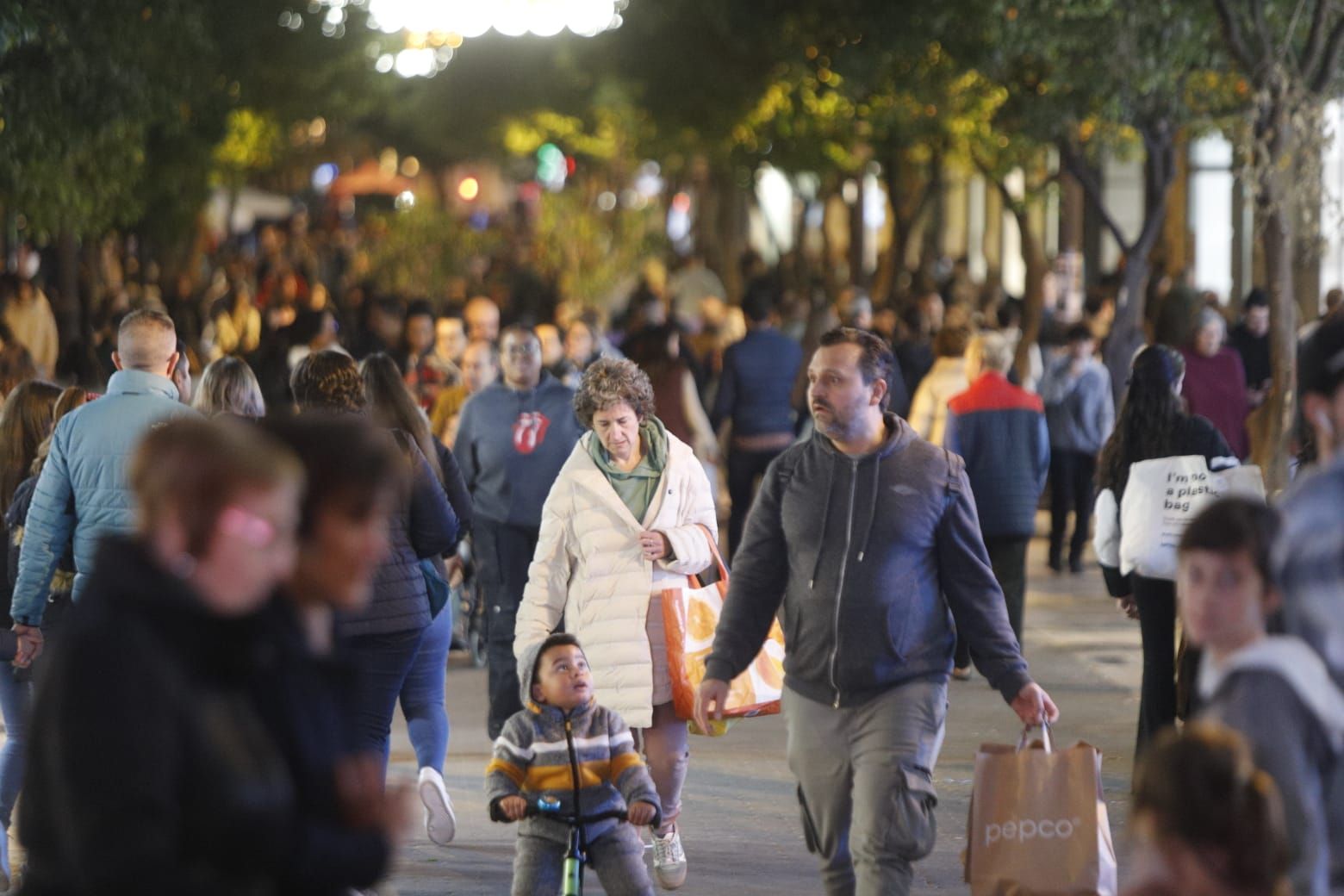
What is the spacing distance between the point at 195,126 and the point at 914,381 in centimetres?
1406

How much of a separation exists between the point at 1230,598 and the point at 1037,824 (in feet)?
6.39

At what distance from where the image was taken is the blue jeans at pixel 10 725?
23.6 ft

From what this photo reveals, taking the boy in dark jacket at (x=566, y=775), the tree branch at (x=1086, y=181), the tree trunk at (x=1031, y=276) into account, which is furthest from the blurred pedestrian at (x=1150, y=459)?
the tree trunk at (x=1031, y=276)

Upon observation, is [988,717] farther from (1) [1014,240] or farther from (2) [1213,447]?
(1) [1014,240]

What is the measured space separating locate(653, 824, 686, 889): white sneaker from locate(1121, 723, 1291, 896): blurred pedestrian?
3.98 meters

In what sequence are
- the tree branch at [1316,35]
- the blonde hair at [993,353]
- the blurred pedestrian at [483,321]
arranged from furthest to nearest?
the blurred pedestrian at [483,321], the tree branch at [1316,35], the blonde hair at [993,353]

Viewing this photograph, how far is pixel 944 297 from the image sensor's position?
23531 mm

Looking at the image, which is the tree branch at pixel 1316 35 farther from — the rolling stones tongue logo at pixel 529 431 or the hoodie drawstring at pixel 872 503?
the hoodie drawstring at pixel 872 503

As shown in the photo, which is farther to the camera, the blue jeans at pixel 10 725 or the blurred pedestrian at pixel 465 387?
the blurred pedestrian at pixel 465 387

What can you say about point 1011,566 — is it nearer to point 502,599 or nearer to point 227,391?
point 502,599

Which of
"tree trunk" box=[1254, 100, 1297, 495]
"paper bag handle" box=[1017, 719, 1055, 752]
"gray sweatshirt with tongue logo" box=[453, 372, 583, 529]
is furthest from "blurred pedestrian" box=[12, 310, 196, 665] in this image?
"tree trunk" box=[1254, 100, 1297, 495]

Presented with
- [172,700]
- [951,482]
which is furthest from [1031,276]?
[172,700]

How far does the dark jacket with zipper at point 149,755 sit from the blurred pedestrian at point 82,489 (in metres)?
3.60

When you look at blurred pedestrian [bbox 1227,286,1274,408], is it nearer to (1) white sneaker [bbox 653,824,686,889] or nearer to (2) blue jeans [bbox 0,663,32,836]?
(1) white sneaker [bbox 653,824,686,889]
